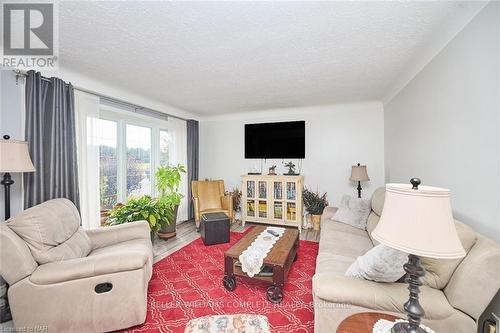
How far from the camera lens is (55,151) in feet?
7.66

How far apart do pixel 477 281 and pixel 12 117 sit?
3.71 m

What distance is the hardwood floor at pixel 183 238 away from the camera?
307 centimetres

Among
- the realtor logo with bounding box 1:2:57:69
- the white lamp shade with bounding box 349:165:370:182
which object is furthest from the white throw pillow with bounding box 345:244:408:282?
the realtor logo with bounding box 1:2:57:69

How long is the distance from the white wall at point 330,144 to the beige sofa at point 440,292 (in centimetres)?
275

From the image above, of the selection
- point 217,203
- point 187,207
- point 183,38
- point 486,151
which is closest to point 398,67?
point 486,151

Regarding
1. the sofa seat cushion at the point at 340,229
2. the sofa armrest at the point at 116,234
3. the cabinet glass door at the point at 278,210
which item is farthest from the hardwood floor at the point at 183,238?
the sofa seat cushion at the point at 340,229

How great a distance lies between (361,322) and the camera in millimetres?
1110

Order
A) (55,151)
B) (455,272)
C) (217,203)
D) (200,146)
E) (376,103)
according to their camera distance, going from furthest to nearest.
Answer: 1. (200,146)
2. (217,203)
3. (376,103)
4. (55,151)
5. (455,272)

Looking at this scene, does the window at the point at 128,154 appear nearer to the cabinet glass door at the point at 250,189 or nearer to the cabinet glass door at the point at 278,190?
the cabinet glass door at the point at 250,189

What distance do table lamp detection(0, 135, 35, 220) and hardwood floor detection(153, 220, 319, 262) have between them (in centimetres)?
166

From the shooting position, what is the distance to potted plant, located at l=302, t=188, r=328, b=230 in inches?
155

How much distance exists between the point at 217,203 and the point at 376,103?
3.37m

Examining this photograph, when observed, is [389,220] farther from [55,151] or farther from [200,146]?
[200,146]

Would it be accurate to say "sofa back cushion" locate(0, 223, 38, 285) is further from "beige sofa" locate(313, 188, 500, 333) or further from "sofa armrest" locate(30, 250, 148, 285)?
"beige sofa" locate(313, 188, 500, 333)
